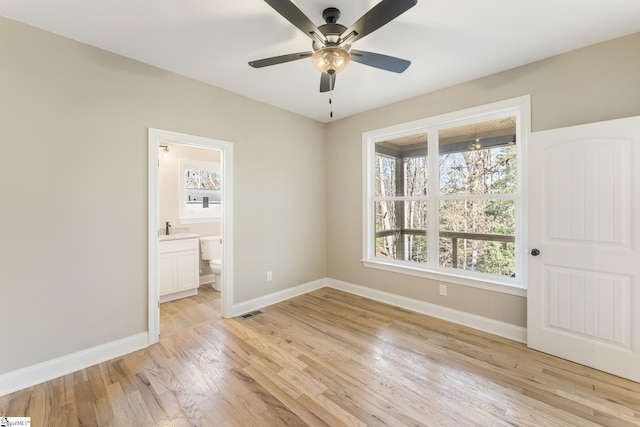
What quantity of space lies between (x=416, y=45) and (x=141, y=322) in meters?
3.58

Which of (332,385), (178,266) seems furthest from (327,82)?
(178,266)

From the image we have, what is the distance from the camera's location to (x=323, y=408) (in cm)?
179

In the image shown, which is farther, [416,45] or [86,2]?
[416,45]

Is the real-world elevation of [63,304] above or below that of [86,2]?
below

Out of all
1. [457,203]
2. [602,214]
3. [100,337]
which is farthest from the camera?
[457,203]

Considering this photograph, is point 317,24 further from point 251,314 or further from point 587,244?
point 251,314

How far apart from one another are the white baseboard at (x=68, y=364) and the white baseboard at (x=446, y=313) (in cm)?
272

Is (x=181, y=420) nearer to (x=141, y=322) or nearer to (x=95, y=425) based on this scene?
(x=95, y=425)

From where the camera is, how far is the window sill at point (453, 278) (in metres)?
2.72

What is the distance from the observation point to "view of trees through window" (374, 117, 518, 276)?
289cm

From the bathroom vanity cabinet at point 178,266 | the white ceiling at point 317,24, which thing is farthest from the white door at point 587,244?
the bathroom vanity cabinet at point 178,266

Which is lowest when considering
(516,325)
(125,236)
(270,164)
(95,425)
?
(95,425)

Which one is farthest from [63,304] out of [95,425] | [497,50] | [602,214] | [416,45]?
[602,214]

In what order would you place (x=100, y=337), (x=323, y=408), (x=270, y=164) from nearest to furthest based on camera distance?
1. (x=323, y=408)
2. (x=100, y=337)
3. (x=270, y=164)
